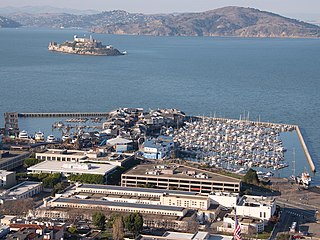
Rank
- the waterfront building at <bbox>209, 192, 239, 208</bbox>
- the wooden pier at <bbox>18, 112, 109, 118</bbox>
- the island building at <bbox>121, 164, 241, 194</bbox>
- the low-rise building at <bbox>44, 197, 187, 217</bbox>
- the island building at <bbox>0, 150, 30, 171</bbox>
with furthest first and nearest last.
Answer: the wooden pier at <bbox>18, 112, 109, 118</bbox> < the island building at <bbox>0, 150, 30, 171</bbox> < the island building at <bbox>121, 164, 241, 194</bbox> < the waterfront building at <bbox>209, 192, 239, 208</bbox> < the low-rise building at <bbox>44, 197, 187, 217</bbox>

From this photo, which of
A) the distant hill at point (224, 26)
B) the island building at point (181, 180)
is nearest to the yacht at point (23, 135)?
the island building at point (181, 180)

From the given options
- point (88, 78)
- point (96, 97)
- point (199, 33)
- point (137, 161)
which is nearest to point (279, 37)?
point (199, 33)

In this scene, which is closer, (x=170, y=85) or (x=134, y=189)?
(x=134, y=189)

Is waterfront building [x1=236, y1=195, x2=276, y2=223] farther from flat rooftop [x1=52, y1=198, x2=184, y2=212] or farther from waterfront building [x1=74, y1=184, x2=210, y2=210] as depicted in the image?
flat rooftop [x1=52, y1=198, x2=184, y2=212]

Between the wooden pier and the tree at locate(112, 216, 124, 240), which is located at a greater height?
the tree at locate(112, 216, 124, 240)

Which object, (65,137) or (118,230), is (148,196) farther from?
(65,137)

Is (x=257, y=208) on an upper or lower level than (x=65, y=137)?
upper

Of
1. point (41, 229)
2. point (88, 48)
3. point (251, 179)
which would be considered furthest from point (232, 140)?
point (88, 48)

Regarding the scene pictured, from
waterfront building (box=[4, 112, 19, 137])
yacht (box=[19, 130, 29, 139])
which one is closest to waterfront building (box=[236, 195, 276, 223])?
yacht (box=[19, 130, 29, 139])
